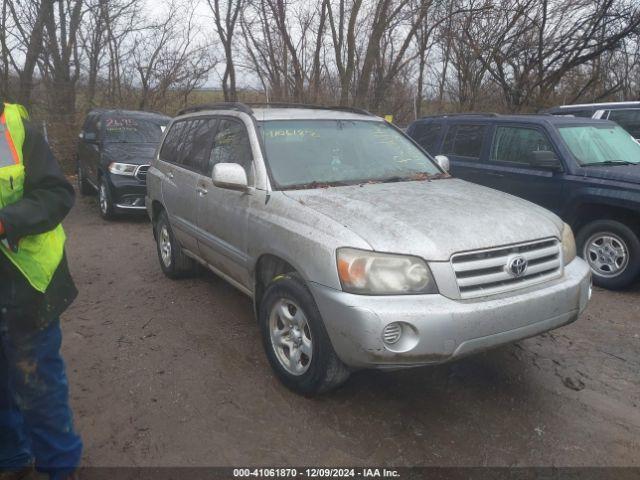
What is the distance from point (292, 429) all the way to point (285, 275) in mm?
885

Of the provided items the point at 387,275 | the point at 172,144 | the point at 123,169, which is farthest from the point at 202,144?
the point at 123,169

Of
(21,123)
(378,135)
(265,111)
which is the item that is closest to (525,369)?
(378,135)

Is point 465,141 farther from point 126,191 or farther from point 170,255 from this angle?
point 126,191

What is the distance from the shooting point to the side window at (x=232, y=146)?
3772mm

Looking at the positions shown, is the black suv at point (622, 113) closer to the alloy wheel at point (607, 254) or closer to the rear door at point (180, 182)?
the alloy wheel at point (607, 254)

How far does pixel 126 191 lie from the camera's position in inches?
321

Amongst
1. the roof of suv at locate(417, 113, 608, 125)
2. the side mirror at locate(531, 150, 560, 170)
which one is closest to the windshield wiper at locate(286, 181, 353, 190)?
the side mirror at locate(531, 150, 560, 170)

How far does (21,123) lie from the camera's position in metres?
2.02

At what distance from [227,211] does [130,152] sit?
18.4 ft

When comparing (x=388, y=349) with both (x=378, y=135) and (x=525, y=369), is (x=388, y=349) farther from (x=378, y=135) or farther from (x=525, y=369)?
(x=378, y=135)

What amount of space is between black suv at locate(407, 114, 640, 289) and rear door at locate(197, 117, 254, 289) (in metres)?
1.80

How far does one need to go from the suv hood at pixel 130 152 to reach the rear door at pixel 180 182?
317cm

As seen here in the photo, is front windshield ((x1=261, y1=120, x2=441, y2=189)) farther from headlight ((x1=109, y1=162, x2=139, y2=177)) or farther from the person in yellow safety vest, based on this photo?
headlight ((x1=109, y1=162, x2=139, y2=177))

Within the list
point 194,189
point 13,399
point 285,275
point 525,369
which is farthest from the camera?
point 194,189
